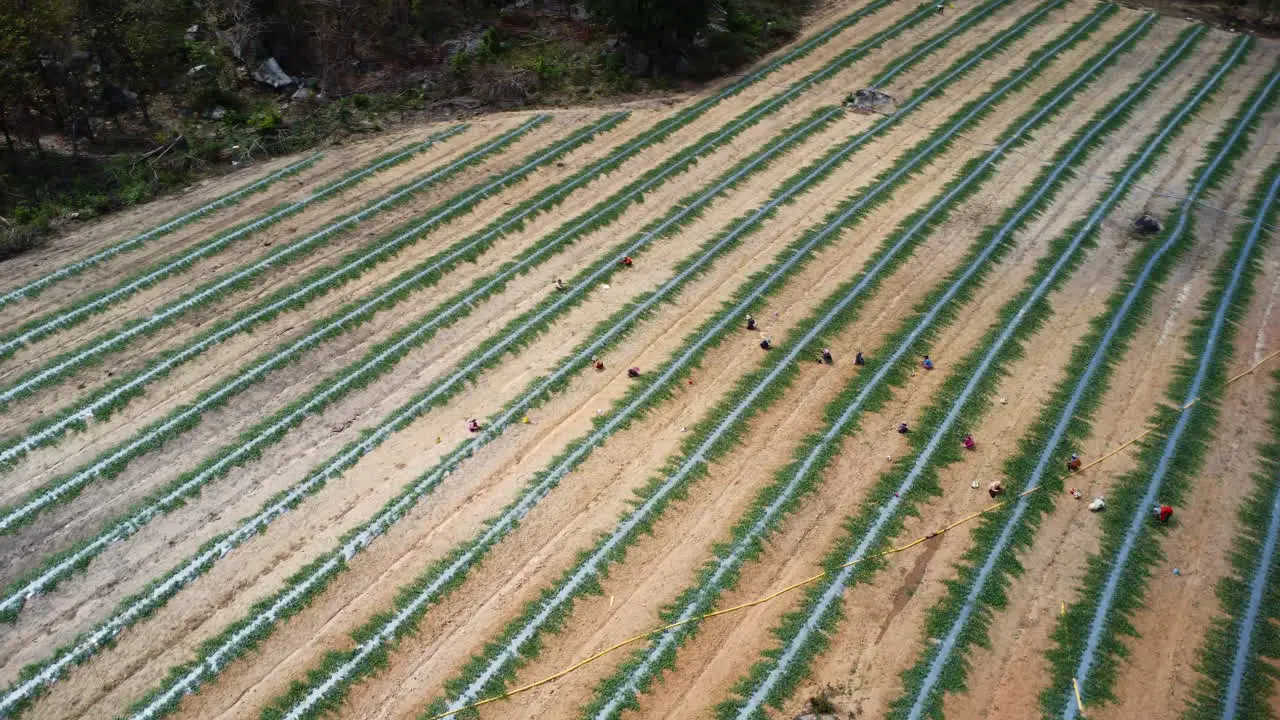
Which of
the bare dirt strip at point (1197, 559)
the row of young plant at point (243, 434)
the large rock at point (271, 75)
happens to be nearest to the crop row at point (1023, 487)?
the bare dirt strip at point (1197, 559)

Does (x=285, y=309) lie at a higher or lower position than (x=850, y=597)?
lower

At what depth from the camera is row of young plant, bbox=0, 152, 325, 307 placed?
17.6 metres

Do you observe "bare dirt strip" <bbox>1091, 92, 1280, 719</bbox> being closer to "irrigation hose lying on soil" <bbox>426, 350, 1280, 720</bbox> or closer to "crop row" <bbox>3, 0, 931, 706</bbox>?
"irrigation hose lying on soil" <bbox>426, 350, 1280, 720</bbox>

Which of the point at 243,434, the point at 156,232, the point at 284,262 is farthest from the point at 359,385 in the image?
the point at 156,232

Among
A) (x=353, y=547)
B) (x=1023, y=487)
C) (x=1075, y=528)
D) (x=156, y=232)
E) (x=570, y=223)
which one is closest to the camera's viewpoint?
(x=353, y=547)

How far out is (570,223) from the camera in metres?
20.5

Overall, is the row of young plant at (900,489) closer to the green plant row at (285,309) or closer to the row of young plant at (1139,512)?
the row of young plant at (1139,512)

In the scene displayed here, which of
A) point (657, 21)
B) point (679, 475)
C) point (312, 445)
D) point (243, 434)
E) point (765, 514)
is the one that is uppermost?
point (657, 21)

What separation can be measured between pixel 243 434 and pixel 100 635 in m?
4.13

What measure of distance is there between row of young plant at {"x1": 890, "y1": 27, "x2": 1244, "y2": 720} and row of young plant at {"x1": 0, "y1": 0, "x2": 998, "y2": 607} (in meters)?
9.70

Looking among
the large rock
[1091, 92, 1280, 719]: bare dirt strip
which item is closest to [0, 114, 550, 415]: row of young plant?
the large rock

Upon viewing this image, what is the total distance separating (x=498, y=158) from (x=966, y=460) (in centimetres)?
1527

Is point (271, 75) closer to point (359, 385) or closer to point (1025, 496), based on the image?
point (359, 385)

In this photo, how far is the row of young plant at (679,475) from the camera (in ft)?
37.3
